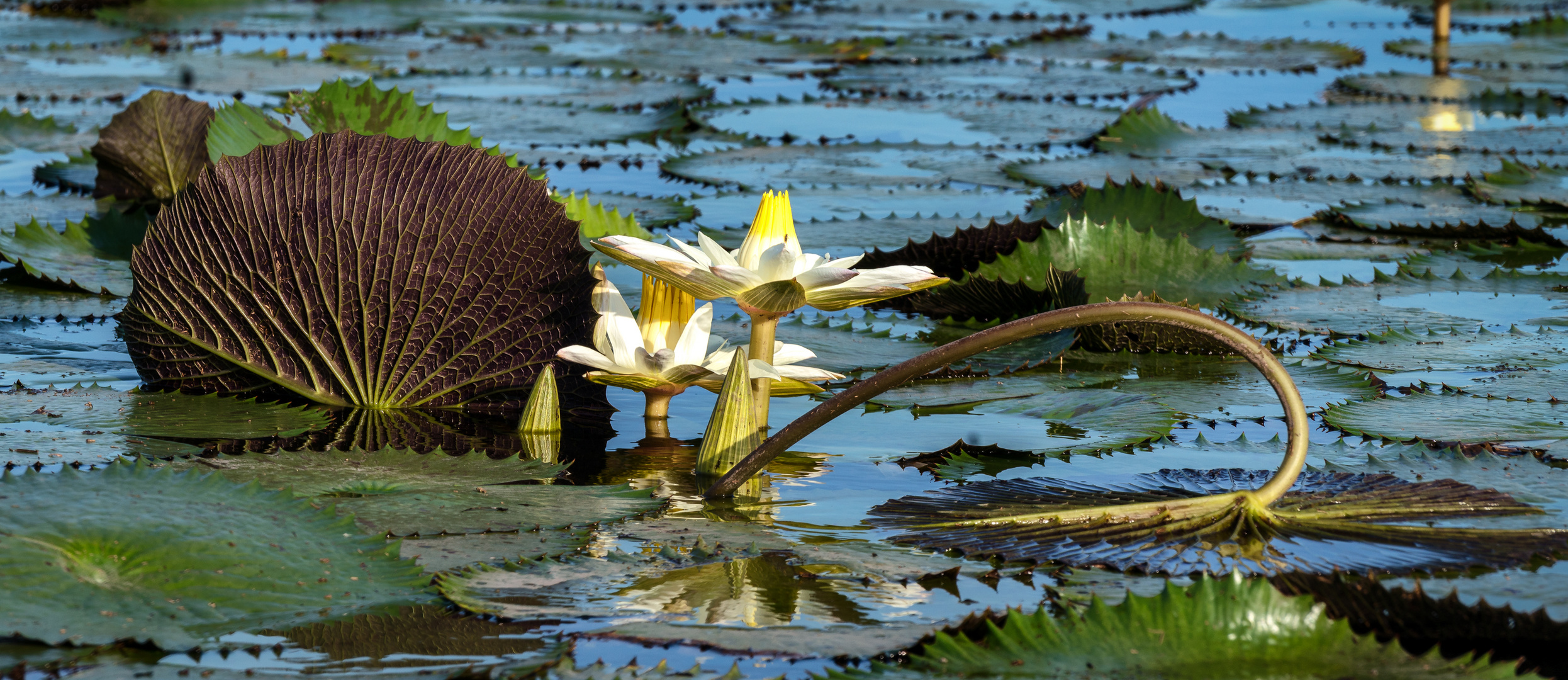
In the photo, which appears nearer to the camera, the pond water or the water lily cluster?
the pond water

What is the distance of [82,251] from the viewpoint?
3.31m

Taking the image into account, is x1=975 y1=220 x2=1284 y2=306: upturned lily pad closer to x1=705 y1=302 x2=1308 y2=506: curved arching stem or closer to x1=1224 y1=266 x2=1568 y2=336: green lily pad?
x1=1224 y1=266 x2=1568 y2=336: green lily pad

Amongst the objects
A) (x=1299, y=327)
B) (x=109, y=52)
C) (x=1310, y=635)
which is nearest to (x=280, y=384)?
(x=1310, y=635)

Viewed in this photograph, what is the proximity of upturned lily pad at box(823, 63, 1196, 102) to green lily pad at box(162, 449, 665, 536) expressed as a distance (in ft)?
15.8

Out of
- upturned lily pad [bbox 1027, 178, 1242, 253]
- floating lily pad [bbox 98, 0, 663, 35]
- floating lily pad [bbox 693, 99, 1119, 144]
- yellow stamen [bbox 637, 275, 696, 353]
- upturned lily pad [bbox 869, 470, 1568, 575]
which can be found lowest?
upturned lily pad [bbox 869, 470, 1568, 575]

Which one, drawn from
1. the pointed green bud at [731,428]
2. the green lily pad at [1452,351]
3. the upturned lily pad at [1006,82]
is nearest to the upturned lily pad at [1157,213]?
the green lily pad at [1452,351]

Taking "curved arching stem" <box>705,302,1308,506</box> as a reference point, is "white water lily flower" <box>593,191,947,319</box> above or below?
above

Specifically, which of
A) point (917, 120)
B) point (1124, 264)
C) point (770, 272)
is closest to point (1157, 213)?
point (1124, 264)

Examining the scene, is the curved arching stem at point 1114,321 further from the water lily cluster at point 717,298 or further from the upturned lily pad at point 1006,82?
the upturned lily pad at point 1006,82

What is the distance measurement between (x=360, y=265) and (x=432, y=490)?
0.54m

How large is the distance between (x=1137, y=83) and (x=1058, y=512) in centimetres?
554

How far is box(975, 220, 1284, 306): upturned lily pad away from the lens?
296cm

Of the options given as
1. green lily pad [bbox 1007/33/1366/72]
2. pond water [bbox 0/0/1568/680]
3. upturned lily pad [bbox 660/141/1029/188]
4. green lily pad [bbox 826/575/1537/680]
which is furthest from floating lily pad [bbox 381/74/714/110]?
green lily pad [bbox 826/575/1537/680]

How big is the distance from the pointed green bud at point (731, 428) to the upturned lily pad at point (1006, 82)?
15.5 ft
